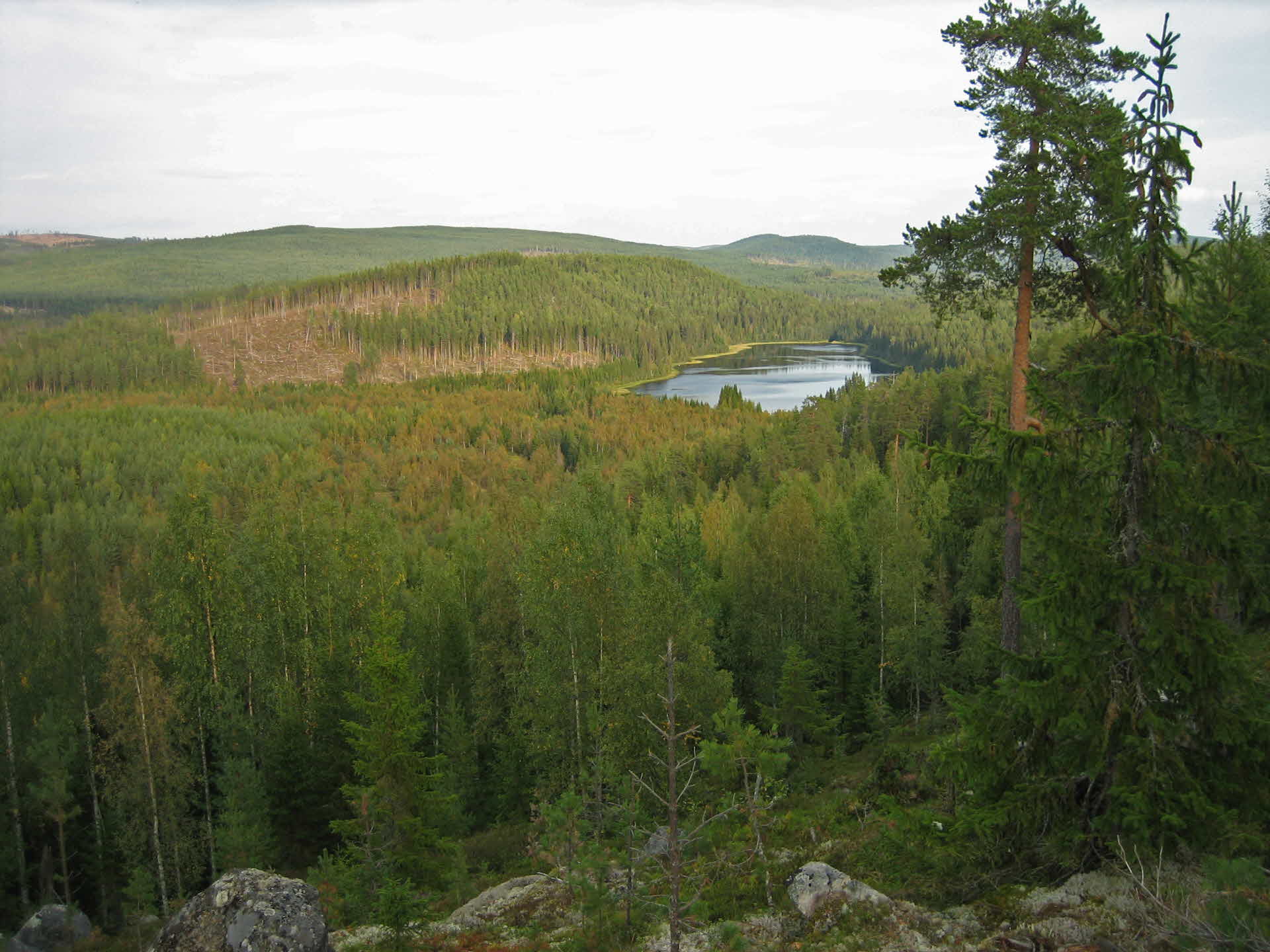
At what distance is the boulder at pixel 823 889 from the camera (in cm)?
961

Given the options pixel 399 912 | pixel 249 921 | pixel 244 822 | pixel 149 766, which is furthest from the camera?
pixel 149 766

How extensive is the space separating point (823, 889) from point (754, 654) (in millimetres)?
18817

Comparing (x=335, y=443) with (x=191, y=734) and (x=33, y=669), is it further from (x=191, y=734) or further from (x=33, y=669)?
(x=191, y=734)

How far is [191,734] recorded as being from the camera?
24.0 metres

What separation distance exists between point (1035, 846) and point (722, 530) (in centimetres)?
3563

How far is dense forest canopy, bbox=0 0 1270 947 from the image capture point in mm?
7418

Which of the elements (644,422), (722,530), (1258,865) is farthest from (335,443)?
(1258,865)

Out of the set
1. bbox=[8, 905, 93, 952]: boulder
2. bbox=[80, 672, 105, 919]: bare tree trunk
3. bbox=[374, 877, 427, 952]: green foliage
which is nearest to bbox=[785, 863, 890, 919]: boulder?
bbox=[374, 877, 427, 952]: green foliage

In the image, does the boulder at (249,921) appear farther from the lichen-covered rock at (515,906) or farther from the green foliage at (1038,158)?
the green foliage at (1038,158)

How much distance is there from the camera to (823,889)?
33.7 feet

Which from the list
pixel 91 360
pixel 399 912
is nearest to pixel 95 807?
pixel 399 912

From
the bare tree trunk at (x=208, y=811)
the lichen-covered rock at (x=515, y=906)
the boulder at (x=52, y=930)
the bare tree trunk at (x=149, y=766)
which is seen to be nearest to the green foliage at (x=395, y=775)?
the lichen-covered rock at (x=515, y=906)

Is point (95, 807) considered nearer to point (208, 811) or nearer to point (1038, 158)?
point (208, 811)

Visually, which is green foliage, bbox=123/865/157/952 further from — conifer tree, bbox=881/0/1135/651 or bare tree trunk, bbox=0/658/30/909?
conifer tree, bbox=881/0/1135/651
